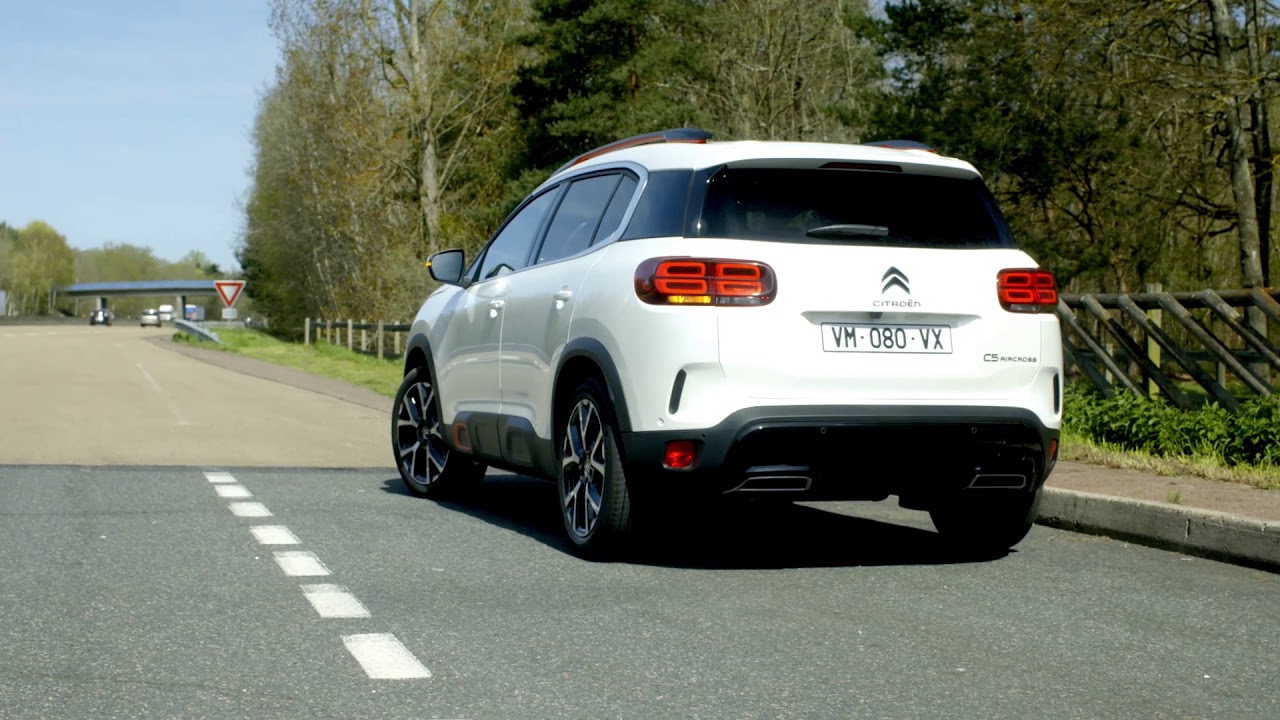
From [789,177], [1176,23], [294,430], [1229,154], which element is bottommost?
[294,430]

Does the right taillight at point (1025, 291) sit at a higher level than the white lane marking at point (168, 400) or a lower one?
higher

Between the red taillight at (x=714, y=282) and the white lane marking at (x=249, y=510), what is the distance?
333 centimetres

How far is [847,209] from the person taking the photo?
23.7 feet

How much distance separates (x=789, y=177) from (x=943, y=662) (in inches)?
102

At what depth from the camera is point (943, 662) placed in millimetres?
5383

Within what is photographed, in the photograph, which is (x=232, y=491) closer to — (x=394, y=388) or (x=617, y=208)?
(x=617, y=208)

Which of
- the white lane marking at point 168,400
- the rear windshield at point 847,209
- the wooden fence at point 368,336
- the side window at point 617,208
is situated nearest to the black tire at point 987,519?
the rear windshield at point 847,209

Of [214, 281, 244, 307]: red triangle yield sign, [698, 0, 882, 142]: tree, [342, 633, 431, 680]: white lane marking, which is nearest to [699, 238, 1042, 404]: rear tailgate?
[342, 633, 431, 680]: white lane marking

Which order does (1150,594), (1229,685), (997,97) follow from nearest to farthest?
1. (1229,685)
2. (1150,594)
3. (997,97)

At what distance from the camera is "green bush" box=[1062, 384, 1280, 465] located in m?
11.2

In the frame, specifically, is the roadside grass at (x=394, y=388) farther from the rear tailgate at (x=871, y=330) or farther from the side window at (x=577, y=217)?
the side window at (x=577, y=217)

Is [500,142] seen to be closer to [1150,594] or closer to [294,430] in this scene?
[294,430]

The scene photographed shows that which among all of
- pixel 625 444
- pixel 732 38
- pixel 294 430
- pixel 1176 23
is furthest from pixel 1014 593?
pixel 732 38

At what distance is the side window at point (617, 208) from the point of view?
771 cm
